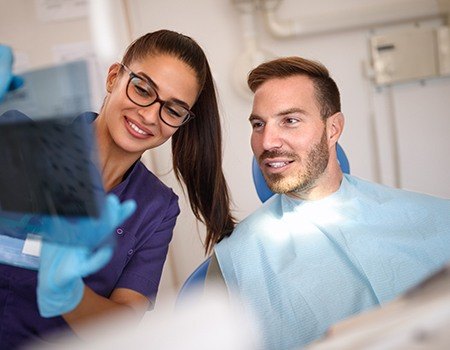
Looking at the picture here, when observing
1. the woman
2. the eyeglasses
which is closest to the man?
the woman

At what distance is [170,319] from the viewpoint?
52 cm

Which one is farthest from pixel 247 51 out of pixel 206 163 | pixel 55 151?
pixel 55 151

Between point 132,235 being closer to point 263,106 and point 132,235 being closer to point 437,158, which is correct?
point 263,106

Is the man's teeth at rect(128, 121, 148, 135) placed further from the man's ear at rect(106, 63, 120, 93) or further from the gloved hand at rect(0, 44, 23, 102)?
the gloved hand at rect(0, 44, 23, 102)

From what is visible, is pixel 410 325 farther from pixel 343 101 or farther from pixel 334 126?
pixel 343 101

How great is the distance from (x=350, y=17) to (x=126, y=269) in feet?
4.88

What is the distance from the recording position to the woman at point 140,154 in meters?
1.23

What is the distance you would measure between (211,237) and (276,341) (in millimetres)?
372

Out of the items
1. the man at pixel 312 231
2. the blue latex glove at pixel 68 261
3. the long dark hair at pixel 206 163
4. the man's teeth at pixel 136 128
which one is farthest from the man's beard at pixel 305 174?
the blue latex glove at pixel 68 261

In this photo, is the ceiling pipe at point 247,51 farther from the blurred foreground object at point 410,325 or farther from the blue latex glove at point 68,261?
the blurred foreground object at point 410,325

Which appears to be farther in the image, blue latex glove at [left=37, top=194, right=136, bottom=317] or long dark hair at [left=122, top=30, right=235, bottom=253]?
long dark hair at [left=122, top=30, right=235, bottom=253]

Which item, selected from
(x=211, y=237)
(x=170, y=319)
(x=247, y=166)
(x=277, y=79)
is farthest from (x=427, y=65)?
(x=170, y=319)

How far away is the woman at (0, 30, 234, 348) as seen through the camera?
123 centimetres

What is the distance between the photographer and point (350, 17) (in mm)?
2236
